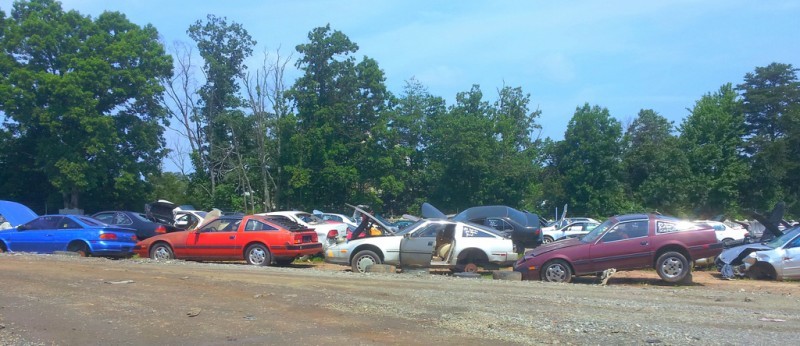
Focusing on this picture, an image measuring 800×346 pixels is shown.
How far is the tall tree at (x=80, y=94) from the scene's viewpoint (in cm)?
3894

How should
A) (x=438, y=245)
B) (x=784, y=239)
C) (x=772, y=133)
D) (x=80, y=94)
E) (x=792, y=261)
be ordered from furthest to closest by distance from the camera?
1. (x=772, y=133)
2. (x=80, y=94)
3. (x=438, y=245)
4. (x=784, y=239)
5. (x=792, y=261)

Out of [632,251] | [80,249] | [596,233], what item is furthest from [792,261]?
[80,249]

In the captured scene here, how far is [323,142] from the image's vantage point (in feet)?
145

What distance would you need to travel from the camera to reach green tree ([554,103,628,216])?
162 ft

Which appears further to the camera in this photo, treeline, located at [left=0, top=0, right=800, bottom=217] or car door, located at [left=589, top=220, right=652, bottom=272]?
treeline, located at [left=0, top=0, right=800, bottom=217]

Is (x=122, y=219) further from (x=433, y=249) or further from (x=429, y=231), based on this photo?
(x=433, y=249)

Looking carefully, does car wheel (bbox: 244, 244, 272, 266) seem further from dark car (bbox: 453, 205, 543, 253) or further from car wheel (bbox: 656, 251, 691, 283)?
car wheel (bbox: 656, 251, 691, 283)

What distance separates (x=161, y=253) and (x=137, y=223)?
15.7ft

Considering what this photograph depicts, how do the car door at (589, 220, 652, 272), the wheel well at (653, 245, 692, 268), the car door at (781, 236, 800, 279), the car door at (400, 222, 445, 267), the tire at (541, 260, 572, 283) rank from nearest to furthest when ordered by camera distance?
the wheel well at (653, 245, 692, 268) → the car door at (589, 220, 652, 272) → the tire at (541, 260, 572, 283) → the car door at (781, 236, 800, 279) → the car door at (400, 222, 445, 267)

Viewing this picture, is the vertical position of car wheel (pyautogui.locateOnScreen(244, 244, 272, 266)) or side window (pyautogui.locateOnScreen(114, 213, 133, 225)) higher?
side window (pyautogui.locateOnScreen(114, 213, 133, 225))

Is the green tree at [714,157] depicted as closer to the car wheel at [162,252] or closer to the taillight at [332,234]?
the taillight at [332,234]

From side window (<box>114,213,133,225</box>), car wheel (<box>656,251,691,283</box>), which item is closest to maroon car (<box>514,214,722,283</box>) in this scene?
car wheel (<box>656,251,691,283</box>)

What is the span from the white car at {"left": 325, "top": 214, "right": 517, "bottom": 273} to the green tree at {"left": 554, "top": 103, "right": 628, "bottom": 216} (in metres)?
34.2

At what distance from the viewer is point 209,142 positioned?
52.3 metres
